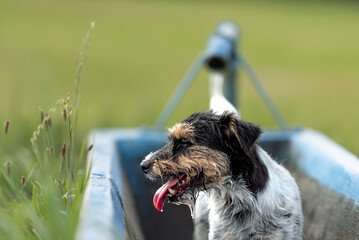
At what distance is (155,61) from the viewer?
1627cm

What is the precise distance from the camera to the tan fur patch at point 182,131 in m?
3.27

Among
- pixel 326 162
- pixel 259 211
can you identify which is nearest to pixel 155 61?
pixel 326 162

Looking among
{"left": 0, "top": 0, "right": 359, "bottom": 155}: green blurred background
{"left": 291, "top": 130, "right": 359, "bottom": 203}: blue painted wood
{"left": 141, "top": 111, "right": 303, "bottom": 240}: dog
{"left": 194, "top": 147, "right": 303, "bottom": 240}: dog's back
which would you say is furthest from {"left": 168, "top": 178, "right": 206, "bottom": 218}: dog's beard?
{"left": 291, "top": 130, "right": 359, "bottom": 203}: blue painted wood

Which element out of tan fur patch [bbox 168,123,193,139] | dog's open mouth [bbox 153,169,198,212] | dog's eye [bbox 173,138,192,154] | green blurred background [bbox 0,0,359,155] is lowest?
green blurred background [bbox 0,0,359,155]

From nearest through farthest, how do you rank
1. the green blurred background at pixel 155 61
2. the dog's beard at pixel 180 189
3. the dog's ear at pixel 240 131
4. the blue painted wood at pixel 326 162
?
the dog's ear at pixel 240 131
the dog's beard at pixel 180 189
the blue painted wood at pixel 326 162
the green blurred background at pixel 155 61

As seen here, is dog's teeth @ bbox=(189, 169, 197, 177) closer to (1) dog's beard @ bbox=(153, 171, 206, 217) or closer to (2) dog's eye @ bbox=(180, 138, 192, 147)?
(1) dog's beard @ bbox=(153, 171, 206, 217)

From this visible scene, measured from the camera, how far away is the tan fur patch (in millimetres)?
3266

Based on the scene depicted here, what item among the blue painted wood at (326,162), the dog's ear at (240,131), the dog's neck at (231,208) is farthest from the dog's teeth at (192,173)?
the blue painted wood at (326,162)

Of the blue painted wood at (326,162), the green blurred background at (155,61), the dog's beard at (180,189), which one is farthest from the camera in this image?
the green blurred background at (155,61)

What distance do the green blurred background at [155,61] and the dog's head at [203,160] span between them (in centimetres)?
58

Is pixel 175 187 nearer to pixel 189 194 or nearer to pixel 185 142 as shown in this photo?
pixel 189 194

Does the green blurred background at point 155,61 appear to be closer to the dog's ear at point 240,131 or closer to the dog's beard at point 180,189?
the dog's beard at point 180,189

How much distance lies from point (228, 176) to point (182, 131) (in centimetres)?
36

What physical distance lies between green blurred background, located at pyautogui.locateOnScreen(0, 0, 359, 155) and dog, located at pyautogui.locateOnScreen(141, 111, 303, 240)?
62 centimetres
